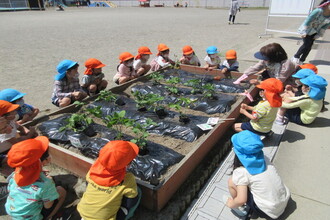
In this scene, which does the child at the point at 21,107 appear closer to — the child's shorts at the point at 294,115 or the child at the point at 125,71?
the child at the point at 125,71

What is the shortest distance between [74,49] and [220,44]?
260 inches

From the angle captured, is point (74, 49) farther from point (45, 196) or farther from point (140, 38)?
point (45, 196)

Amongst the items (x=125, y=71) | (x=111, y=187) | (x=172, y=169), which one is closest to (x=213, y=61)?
(x=125, y=71)

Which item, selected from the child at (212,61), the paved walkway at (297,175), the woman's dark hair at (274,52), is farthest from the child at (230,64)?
the paved walkway at (297,175)

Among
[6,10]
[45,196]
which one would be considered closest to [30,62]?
[45,196]

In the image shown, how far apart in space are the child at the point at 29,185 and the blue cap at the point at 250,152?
6.15ft

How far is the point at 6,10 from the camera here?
36.1 meters

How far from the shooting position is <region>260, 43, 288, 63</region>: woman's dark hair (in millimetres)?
4746

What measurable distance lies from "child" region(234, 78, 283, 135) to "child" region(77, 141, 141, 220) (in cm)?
200

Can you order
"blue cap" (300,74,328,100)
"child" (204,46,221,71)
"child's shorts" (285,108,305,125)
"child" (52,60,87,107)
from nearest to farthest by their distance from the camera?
"blue cap" (300,74,328,100) → "child's shorts" (285,108,305,125) → "child" (52,60,87,107) → "child" (204,46,221,71)

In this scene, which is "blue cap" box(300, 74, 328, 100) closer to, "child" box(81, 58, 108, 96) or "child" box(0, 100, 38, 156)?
"child" box(81, 58, 108, 96)

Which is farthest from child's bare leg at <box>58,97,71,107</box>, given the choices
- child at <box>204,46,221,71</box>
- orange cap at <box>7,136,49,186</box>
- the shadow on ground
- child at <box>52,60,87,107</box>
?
the shadow on ground

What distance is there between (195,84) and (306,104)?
2295 mm

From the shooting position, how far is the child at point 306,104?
3723 millimetres
